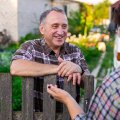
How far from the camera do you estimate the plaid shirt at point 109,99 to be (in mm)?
1978

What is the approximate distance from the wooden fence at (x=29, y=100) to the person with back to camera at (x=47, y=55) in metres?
0.05

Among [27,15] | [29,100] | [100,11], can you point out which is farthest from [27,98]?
[100,11]

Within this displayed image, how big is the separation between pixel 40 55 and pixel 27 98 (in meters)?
0.38

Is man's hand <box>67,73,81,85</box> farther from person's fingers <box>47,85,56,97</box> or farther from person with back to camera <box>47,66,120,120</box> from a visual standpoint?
person with back to camera <box>47,66,120,120</box>

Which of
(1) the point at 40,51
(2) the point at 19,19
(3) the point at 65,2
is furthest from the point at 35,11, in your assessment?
(1) the point at 40,51

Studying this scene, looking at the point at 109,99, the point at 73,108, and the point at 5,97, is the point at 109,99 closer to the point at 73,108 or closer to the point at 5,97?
the point at 73,108

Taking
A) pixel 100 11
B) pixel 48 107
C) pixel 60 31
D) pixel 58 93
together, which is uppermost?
pixel 100 11

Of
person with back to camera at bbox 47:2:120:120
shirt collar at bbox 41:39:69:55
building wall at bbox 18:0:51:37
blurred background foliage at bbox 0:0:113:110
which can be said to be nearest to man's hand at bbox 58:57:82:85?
shirt collar at bbox 41:39:69:55

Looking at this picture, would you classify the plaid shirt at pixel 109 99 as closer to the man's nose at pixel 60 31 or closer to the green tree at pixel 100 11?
the man's nose at pixel 60 31

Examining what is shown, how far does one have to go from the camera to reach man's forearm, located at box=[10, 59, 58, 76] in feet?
8.77

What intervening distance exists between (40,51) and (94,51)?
13154 mm

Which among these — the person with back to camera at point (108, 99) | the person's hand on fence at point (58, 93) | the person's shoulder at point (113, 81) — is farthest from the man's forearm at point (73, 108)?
the person's shoulder at point (113, 81)

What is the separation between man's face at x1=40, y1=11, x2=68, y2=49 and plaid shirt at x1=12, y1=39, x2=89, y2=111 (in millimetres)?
54

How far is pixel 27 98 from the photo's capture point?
273 centimetres
